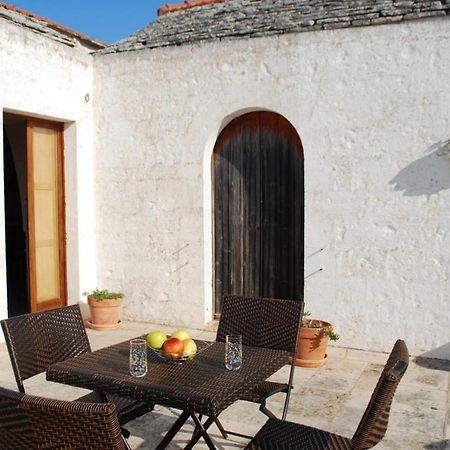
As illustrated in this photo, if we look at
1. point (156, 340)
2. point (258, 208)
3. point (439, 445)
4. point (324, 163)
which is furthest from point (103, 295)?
point (439, 445)

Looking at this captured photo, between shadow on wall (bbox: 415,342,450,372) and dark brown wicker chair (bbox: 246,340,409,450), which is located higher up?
dark brown wicker chair (bbox: 246,340,409,450)

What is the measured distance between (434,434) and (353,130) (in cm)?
328

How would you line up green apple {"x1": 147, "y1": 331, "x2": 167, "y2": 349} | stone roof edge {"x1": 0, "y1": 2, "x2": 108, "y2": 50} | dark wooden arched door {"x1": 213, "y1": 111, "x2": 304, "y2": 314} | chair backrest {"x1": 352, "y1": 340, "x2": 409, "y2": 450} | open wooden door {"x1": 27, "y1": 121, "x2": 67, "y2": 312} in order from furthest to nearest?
open wooden door {"x1": 27, "y1": 121, "x2": 67, "y2": 312} → dark wooden arched door {"x1": 213, "y1": 111, "x2": 304, "y2": 314} → stone roof edge {"x1": 0, "y1": 2, "x2": 108, "y2": 50} → green apple {"x1": 147, "y1": 331, "x2": 167, "y2": 349} → chair backrest {"x1": 352, "y1": 340, "x2": 409, "y2": 450}

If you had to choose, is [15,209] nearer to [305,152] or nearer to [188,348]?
[305,152]

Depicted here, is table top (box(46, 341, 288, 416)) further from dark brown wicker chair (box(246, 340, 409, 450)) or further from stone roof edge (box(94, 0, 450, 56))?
stone roof edge (box(94, 0, 450, 56))

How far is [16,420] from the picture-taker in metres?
2.00

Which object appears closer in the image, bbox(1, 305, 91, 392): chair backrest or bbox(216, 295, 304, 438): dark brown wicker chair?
bbox(1, 305, 91, 392): chair backrest

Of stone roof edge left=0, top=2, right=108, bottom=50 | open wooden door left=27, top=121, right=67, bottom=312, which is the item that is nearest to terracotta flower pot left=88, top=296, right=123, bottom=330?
open wooden door left=27, top=121, right=67, bottom=312

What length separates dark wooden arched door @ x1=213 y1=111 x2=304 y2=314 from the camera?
21.4 ft

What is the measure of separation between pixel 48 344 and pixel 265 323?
1.45m

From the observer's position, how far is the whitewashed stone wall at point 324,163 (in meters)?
5.61

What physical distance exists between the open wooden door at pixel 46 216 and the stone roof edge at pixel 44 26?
115cm

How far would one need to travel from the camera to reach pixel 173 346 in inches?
117

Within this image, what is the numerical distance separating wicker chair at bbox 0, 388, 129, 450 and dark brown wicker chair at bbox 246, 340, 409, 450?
1.00m
